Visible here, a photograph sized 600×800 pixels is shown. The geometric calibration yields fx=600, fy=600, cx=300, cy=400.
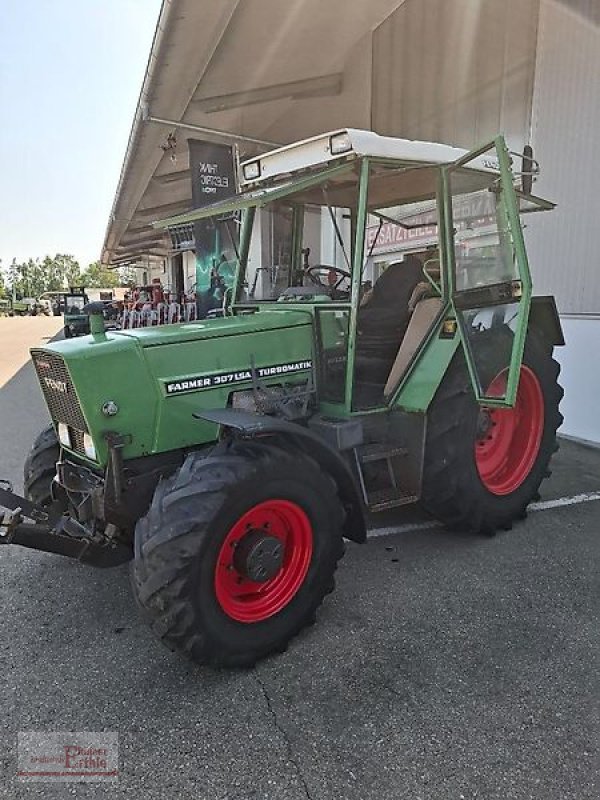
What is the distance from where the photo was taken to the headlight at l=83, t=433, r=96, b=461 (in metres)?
2.77

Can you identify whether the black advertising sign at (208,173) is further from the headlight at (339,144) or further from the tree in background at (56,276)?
the tree in background at (56,276)

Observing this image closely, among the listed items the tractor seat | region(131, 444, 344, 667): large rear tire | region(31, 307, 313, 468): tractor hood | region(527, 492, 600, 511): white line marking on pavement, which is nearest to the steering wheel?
the tractor seat

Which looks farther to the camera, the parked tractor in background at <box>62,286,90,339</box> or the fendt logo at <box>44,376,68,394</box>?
the parked tractor in background at <box>62,286,90,339</box>

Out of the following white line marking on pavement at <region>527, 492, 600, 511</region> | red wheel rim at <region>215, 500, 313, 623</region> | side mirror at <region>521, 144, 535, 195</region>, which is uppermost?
side mirror at <region>521, 144, 535, 195</region>

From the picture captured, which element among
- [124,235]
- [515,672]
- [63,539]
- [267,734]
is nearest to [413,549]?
[515,672]

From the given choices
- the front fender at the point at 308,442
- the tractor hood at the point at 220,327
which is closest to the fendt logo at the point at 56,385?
the tractor hood at the point at 220,327

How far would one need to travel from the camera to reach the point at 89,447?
111 inches

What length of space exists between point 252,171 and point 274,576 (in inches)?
91.6

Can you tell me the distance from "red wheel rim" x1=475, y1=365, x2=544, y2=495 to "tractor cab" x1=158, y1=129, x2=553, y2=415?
527 millimetres

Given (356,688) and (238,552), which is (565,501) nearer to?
(356,688)

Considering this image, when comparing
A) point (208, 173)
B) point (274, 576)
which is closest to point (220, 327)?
point (274, 576)

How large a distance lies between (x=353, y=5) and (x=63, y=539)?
24.1ft

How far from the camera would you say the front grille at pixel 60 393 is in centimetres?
277

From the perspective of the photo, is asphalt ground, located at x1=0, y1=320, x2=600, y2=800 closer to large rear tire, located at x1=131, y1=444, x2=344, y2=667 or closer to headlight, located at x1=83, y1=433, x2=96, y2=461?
large rear tire, located at x1=131, y1=444, x2=344, y2=667
